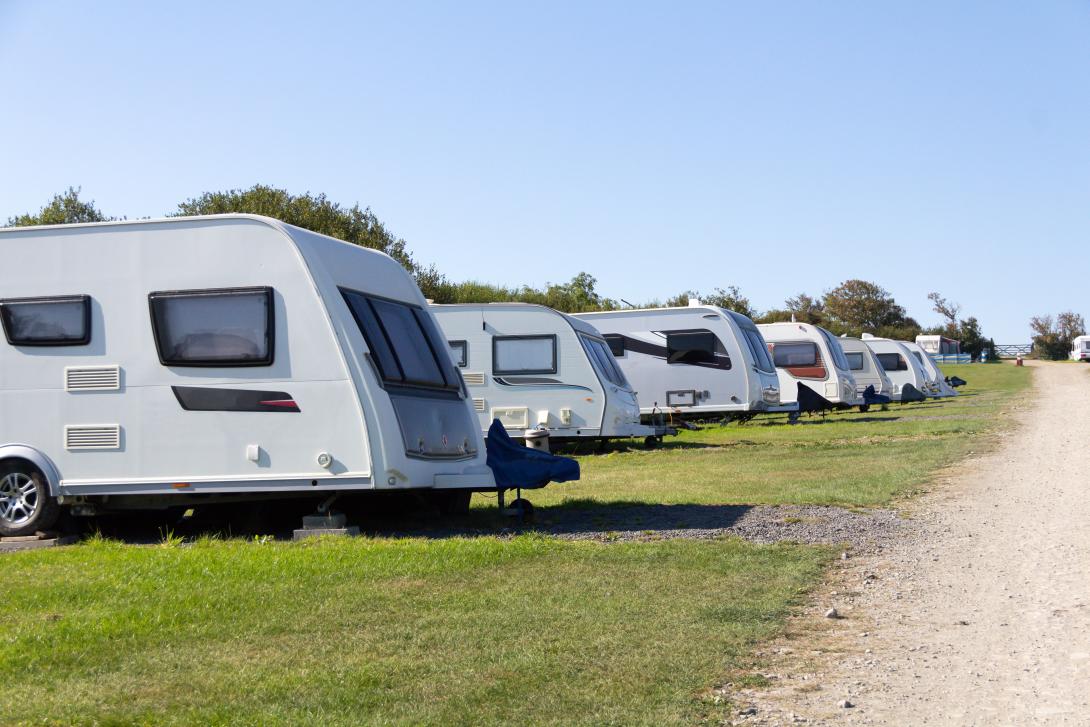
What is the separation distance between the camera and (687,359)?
84.0ft

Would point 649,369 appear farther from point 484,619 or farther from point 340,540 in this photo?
point 484,619

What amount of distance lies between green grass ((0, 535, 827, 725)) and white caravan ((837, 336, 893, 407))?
3010 cm

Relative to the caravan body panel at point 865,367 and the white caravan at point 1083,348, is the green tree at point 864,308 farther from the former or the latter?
the caravan body panel at point 865,367

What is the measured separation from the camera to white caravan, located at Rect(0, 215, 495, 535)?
9.91 meters

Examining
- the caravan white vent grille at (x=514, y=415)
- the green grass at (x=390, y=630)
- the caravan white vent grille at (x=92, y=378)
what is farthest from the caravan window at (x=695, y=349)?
the green grass at (x=390, y=630)

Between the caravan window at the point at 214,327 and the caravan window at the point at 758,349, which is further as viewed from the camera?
the caravan window at the point at 758,349

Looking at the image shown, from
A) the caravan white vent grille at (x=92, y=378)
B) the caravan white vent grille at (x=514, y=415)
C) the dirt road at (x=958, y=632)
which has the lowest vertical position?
the dirt road at (x=958, y=632)

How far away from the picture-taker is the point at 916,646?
18.8 feet

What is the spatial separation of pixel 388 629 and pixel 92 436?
5.20 m

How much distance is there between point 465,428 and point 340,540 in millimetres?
1943

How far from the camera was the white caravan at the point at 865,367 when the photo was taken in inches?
1481

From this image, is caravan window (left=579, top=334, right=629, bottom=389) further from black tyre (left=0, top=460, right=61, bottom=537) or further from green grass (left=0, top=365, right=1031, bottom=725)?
black tyre (left=0, top=460, right=61, bottom=537)

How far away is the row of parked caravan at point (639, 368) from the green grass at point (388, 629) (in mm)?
4656

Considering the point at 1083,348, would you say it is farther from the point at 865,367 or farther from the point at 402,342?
the point at 402,342
